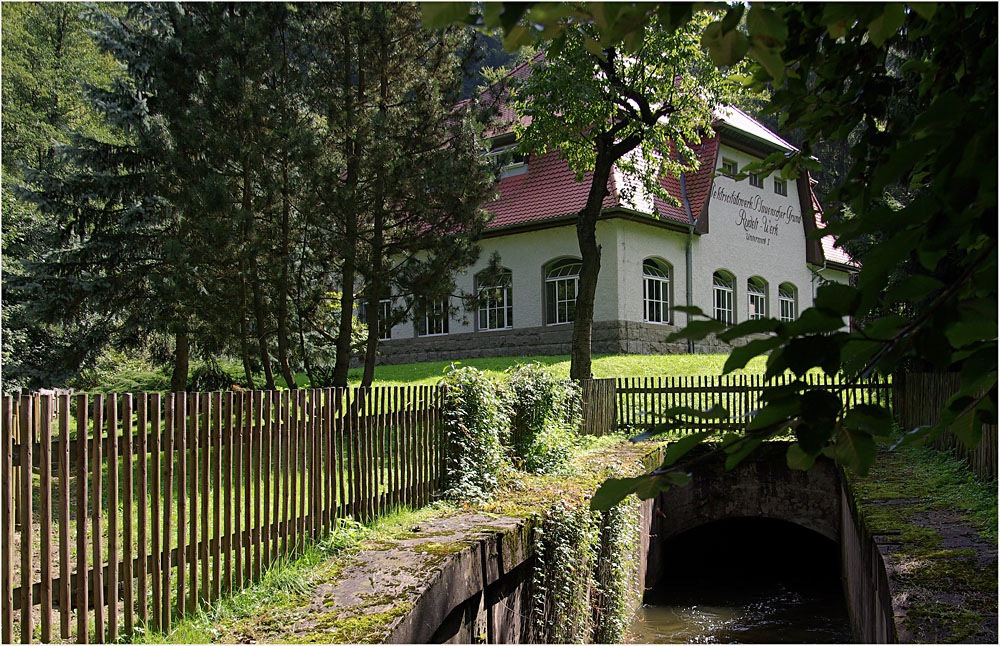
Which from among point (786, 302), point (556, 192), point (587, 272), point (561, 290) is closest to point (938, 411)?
point (587, 272)

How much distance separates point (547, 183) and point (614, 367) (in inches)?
273

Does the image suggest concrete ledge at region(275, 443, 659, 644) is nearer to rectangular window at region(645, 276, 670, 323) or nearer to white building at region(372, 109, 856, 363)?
white building at region(372, 109, 856, 363)

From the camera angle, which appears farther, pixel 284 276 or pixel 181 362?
pixel 181 362

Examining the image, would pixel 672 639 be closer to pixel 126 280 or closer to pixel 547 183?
pixel 126 280

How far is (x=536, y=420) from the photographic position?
9289 millimetres

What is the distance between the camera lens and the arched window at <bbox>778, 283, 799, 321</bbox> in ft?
89.6

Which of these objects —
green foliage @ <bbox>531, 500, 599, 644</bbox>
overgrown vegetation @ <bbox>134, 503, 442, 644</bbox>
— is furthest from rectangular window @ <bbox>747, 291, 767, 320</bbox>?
overgrown vegetation @ <bbox>134, 503, 442, 644</bbox>

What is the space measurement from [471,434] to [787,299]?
2236 centimetres

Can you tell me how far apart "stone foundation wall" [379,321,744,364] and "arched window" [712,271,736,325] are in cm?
122

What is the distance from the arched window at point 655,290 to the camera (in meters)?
Result: 22.6

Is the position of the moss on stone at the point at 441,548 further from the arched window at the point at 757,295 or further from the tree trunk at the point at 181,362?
the arched window at the point at 757,295

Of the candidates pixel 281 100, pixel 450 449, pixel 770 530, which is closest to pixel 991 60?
pixel 450 449

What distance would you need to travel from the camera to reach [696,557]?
14.0 m

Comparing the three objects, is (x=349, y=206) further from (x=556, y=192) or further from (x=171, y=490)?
(x=556, y=192)
